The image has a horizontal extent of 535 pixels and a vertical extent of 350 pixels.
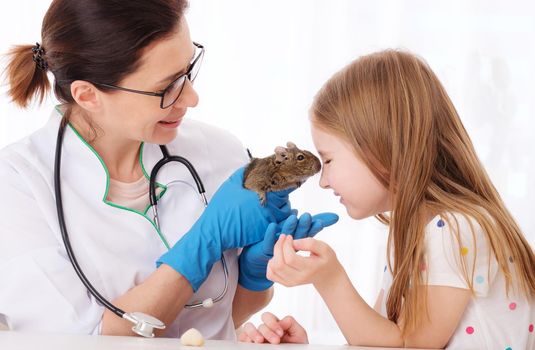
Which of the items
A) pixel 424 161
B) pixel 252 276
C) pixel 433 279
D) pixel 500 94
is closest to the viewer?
pixel 433 279

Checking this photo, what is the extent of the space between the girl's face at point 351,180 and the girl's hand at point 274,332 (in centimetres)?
29

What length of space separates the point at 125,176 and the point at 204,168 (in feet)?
0.69

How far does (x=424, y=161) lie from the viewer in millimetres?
1537

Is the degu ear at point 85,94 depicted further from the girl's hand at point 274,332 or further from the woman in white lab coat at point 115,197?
the girl's hand at point 274,332

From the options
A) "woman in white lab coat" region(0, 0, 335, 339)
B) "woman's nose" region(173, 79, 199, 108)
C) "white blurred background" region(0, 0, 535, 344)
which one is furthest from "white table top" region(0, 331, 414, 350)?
"white blurred background" region(0, 0, 535, 344)

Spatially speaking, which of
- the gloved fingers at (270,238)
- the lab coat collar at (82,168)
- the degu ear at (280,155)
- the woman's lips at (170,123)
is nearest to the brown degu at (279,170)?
the degu ear at (280,155)

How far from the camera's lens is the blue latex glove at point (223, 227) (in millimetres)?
1647

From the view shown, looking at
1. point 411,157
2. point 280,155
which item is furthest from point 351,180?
point 280,155

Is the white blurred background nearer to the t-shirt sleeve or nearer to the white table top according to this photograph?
the t-shirt sleeve


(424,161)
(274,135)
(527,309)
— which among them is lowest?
(274,135)

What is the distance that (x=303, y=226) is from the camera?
1.64 meters

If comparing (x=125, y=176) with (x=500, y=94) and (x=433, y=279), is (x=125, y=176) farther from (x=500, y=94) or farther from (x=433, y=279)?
(x=500, y=94)

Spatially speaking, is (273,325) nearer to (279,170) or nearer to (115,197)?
(279,170)

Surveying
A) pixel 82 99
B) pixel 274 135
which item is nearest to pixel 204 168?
A: pixel 82 99
